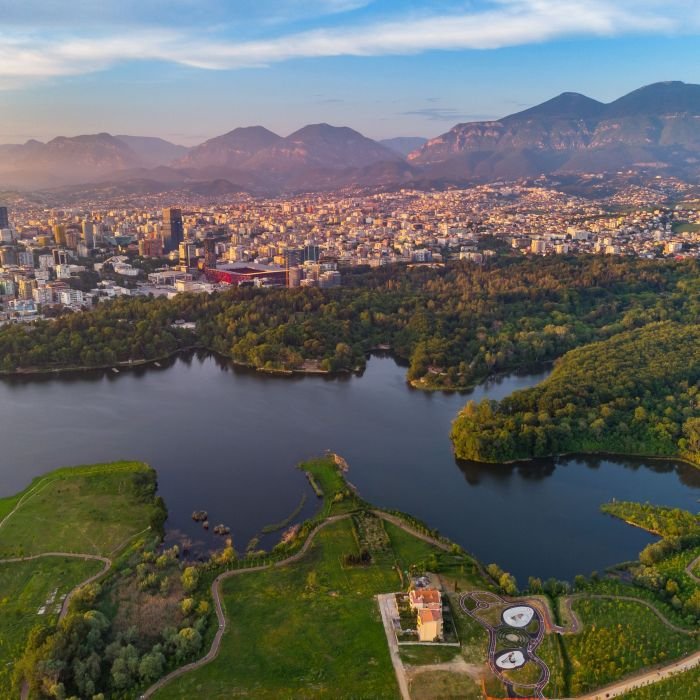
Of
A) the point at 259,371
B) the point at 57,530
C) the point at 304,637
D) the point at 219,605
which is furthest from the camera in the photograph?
the point at 259,371

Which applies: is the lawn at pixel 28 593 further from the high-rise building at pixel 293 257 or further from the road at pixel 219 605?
the high-rise building at pixel 293 257

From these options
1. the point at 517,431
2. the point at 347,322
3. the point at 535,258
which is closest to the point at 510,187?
the point at 535,258

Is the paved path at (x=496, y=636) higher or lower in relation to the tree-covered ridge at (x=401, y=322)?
lower

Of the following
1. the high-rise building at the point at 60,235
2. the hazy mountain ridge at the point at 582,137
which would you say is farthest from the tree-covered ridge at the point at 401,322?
the hazy mountain ridge at the point at 582,137

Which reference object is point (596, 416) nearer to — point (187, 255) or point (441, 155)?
point (187, 255)

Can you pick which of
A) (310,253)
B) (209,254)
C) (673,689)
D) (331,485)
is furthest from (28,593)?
(310,253)

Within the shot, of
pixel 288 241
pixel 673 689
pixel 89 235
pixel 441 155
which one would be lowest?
pixel 673 689
